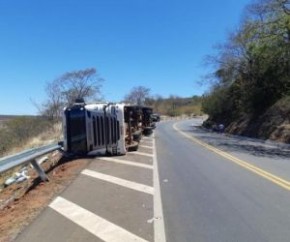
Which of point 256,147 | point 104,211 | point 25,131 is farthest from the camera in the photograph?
point 25,131

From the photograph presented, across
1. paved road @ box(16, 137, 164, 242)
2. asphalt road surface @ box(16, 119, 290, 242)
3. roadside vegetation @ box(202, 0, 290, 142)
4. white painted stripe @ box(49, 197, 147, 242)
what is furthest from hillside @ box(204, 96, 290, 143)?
white painted stripe @ box(49, 197, 147, 242)

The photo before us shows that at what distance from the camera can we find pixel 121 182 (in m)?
12.9

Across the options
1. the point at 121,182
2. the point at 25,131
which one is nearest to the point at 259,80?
the point at 25,131

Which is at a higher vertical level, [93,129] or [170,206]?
[93,129]

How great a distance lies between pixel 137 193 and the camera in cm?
1125

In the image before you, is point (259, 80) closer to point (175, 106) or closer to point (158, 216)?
point (158, 216)

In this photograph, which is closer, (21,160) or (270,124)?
A: (21,160)

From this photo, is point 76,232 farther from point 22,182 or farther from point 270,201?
point 22,182

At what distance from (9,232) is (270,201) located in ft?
16.6

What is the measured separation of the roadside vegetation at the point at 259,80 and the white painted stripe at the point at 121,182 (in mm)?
19549

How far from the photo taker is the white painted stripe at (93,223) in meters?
7.47

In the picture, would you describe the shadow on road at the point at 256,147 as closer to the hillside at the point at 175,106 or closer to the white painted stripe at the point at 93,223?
the white painted stripe at the point at 93,223

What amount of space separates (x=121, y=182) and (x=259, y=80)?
35.7 metres

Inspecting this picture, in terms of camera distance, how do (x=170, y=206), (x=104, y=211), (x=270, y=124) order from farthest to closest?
(x=270, y=124) < (x=170, y=206) < (x=104, y=211)
